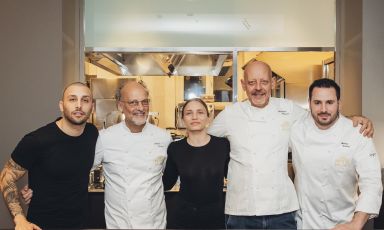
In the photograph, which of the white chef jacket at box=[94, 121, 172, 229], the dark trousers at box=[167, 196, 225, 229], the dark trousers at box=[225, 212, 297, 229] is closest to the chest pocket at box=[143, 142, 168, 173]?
the white chef jacket at box=[94, 121, 172, 229]

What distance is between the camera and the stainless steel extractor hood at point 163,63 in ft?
11.0

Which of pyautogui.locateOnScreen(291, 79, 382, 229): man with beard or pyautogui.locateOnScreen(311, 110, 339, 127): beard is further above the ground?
pyautogui.locateOnScreen(311, 110, 339, 127): beard

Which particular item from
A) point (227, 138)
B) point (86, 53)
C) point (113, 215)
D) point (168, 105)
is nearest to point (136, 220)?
point (113, 215)

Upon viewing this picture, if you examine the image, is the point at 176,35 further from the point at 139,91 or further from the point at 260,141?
the point at 260,141

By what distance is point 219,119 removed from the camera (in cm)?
229

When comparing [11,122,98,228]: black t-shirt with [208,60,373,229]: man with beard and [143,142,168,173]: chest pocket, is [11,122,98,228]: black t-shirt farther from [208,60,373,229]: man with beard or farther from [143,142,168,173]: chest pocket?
[208,60,373,229]: man with beard

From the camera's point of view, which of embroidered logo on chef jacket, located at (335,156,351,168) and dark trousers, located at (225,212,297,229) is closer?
embroidered logo on chef jacket, located at (335,156,351,168)

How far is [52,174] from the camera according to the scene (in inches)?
76.9

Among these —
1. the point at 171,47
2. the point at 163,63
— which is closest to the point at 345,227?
the point at 171,47

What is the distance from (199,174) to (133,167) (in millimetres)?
361

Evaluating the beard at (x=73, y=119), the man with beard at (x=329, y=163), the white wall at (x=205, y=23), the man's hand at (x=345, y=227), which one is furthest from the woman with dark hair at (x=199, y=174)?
the white wall at (x=205, y=23)

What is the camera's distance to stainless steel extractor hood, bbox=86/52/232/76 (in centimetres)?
335

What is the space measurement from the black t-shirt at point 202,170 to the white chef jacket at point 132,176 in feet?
0.47

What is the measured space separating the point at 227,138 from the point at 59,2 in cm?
158
